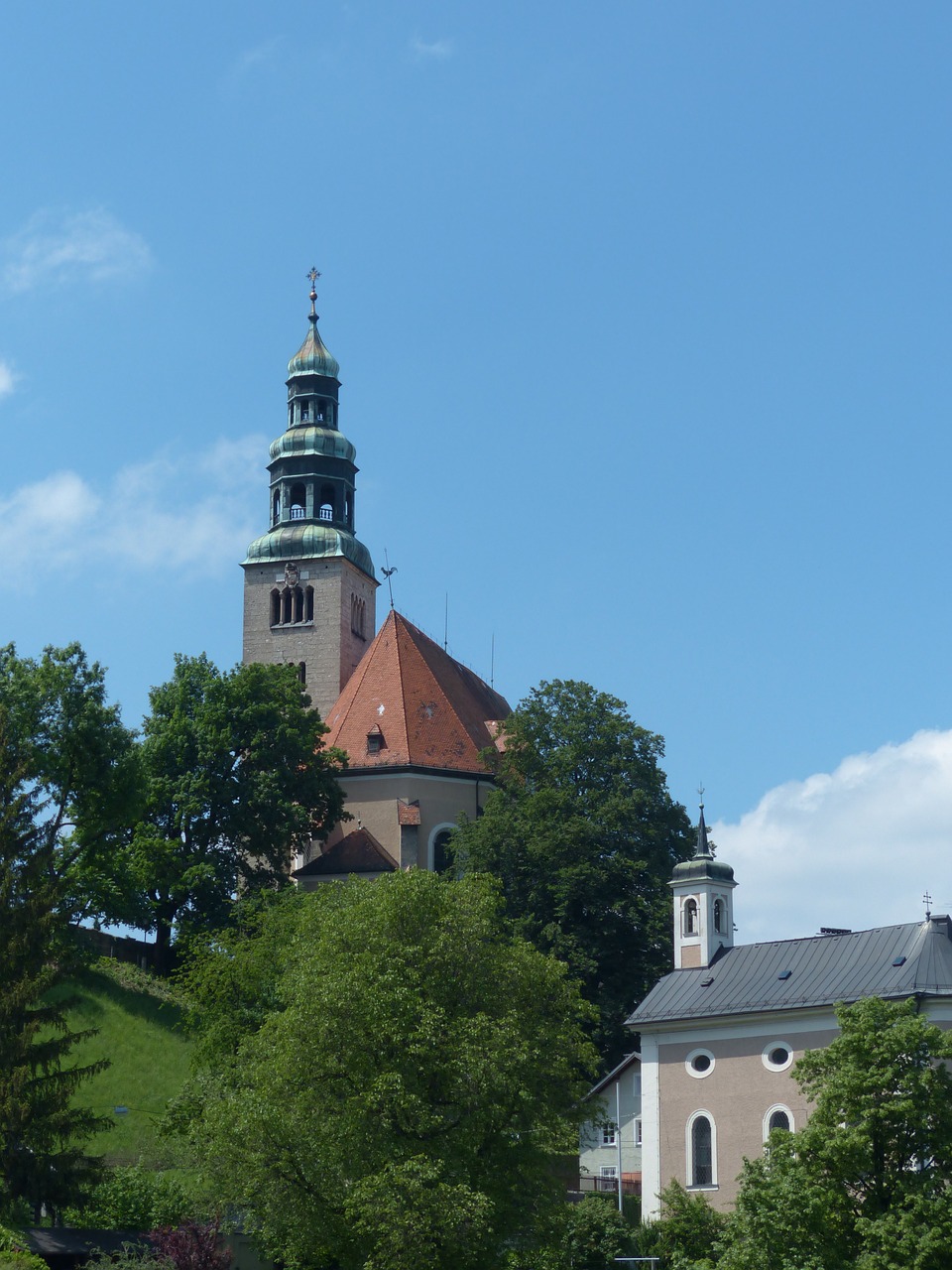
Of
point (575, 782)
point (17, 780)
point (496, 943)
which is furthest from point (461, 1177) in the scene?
point (575, 782)

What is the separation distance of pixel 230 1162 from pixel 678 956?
50.9 ft

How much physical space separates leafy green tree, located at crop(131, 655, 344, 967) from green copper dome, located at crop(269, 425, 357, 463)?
1522cm

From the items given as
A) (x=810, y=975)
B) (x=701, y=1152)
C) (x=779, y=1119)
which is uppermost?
(x=810, y=975)

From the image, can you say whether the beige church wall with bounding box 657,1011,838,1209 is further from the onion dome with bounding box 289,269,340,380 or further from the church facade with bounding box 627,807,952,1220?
the onion dome with bounding box 289,269,340,380

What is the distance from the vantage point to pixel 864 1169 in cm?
3072

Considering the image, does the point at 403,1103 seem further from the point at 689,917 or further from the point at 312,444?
the point at 312,444

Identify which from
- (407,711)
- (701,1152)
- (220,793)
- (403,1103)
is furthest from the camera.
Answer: (407,711)

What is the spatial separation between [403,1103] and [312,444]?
44.2 m

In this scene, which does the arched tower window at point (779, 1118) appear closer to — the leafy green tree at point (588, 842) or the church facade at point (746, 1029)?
the church facade at point (746, 1029)

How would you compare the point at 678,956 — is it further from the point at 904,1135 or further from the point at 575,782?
the point at 904,1135

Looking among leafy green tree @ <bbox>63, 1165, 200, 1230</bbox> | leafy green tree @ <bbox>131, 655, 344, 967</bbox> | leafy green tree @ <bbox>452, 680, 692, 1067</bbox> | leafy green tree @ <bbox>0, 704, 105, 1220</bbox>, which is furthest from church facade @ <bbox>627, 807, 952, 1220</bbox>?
leafy green tree @ <bbox>131, 655, 344, 967</bbox>

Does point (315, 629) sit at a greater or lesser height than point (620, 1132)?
greater

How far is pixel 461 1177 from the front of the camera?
3316 cm

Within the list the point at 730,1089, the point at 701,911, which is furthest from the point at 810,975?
the point at 701,911
